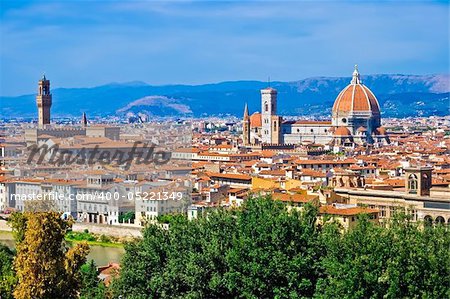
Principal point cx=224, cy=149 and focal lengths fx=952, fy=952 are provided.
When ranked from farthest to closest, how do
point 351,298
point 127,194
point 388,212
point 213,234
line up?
point 127,194, point 388,212, point 213,234, point 351,298

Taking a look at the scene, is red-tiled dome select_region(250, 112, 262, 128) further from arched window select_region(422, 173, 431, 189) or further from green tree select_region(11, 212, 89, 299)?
green tree select_region(11, 212, 89, 299)

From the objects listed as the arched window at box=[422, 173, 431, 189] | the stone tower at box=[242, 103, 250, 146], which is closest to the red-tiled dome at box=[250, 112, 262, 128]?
the stone tower at box=[242, 103, 250, 146]

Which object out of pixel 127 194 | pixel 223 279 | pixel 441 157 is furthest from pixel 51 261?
pixel 441 157

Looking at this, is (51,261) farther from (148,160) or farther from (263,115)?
(263,115)

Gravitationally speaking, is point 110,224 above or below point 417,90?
below

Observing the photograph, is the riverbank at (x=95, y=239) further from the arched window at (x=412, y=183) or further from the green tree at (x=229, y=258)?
the green tree at (x=229, y=258)

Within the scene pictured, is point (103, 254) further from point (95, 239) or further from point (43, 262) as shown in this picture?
point (43, 262)
